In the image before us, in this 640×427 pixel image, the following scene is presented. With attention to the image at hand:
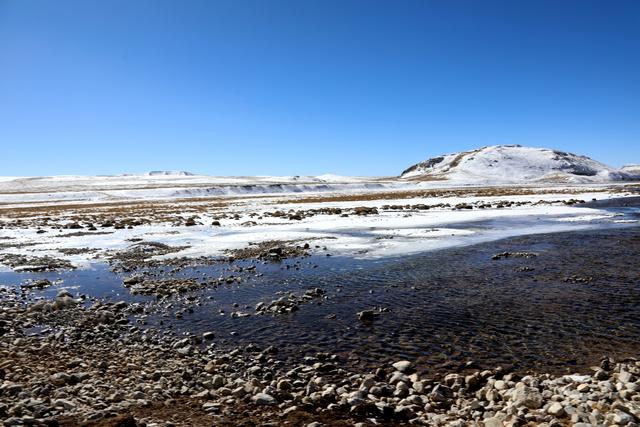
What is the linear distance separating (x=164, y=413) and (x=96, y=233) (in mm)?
32093

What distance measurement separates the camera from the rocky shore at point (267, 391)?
21.9 feet

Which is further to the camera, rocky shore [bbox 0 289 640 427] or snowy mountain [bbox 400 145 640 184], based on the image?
snowy mountain [bbox 400 145 640 184]

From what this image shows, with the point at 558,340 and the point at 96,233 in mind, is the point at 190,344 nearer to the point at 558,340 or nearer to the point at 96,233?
the point at 558,340

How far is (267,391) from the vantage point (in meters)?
7.71

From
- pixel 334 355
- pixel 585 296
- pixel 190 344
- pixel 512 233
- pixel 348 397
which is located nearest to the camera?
pixel 348 397

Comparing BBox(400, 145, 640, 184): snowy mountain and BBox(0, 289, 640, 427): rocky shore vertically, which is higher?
BBox(400, 145, 640, 184): snowy mountain

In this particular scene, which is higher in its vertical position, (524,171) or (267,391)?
(524,171)

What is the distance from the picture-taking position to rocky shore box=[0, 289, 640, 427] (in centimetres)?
669

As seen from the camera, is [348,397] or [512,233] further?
[512,233]

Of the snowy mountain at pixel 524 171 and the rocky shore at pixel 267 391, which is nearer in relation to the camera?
the rocky shore at pixel 267 391

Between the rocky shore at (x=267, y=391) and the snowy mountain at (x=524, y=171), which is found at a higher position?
the snowy mountain at (x=524, y=171)

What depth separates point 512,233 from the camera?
29.2m

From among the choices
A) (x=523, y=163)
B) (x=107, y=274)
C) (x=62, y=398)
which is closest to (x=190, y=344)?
(x=62, y=398)

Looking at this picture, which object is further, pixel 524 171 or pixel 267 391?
pixel 524 171
